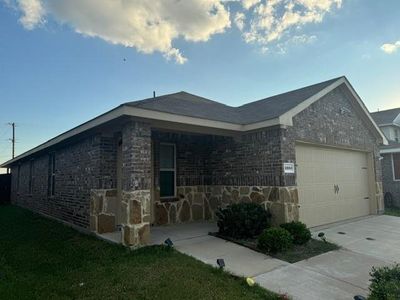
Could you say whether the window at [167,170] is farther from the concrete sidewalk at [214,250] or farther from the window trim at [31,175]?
the window trim at [31,175]

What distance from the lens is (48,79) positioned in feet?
41.6

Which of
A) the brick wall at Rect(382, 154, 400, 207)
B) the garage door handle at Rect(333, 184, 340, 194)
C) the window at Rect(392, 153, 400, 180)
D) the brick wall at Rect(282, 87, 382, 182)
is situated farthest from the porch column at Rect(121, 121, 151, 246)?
the window at Rect(392, 153, 400, 180)

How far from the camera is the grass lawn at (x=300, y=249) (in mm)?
5707

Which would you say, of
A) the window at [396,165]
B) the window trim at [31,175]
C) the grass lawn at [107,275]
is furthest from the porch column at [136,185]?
the window at [396,165]

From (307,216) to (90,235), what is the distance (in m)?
6.19

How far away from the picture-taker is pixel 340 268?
5.19m

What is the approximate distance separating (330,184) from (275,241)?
4.48 m

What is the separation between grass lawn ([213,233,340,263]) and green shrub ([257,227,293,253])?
10 centimetres

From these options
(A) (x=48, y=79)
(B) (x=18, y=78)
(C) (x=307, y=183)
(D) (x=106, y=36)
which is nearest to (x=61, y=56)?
(D) (x=106, y=36)

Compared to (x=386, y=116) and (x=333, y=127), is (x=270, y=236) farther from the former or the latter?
(x=386, y=116)

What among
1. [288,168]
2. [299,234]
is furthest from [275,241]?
[288,168]

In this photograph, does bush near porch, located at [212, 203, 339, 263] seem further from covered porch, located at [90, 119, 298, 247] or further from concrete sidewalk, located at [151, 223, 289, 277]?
covered porch, located at [90, 119, 298, 247]

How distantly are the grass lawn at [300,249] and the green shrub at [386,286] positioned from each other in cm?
192

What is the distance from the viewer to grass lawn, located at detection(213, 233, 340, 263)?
571 centimetres
